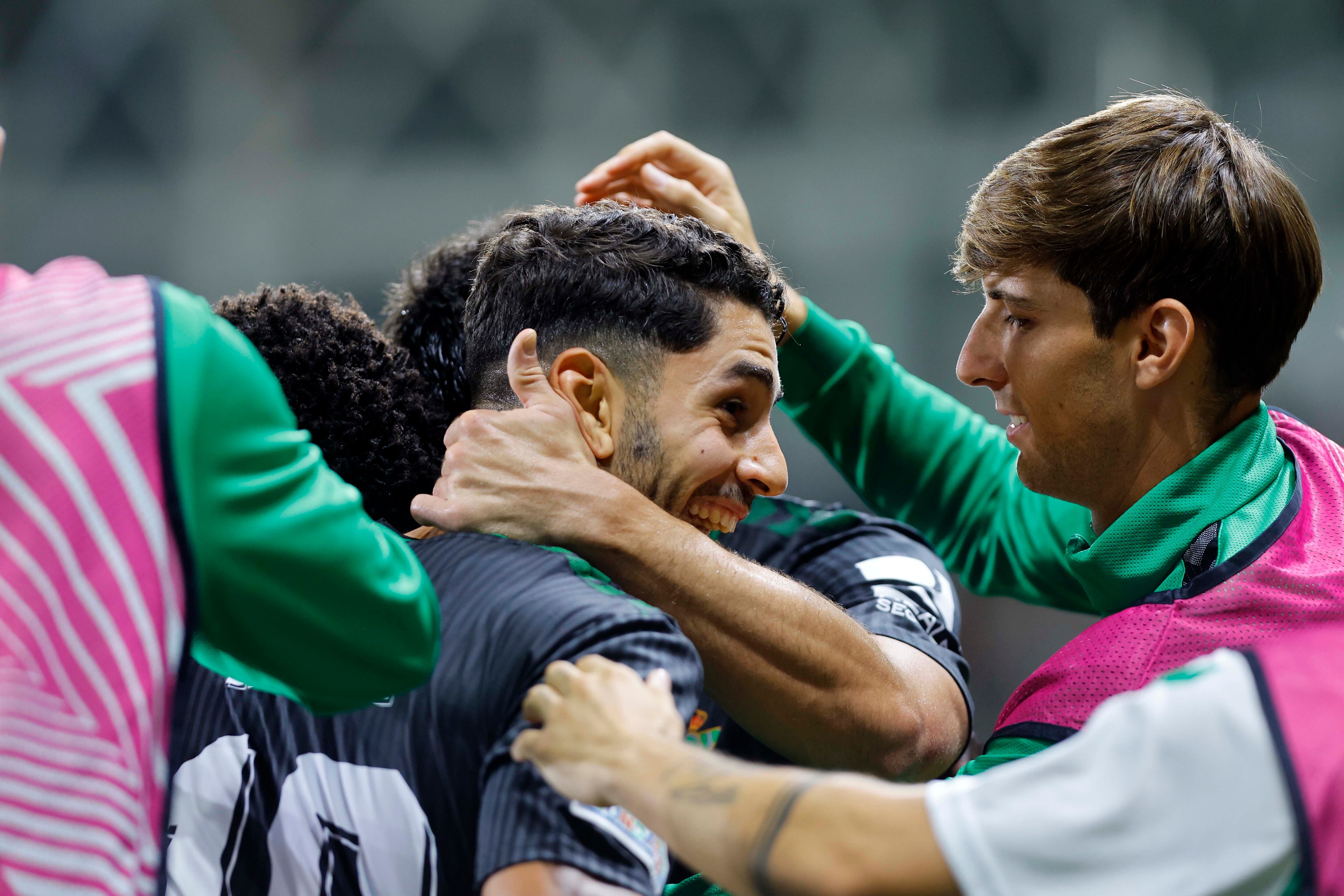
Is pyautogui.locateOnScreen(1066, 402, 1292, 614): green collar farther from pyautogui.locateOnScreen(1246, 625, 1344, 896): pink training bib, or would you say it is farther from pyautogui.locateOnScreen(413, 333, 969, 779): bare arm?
pyautogui.locateOnScreen(1246, 625, 1344, 896): pink training bib

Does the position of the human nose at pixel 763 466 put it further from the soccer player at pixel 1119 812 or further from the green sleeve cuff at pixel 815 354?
the green sleeve cuff at pixel 815 354

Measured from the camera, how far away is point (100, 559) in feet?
3.00

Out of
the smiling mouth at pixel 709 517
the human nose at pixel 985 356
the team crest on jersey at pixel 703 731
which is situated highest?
the human nose at pixel 985 356

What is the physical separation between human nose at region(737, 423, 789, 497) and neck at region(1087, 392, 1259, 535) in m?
0.59

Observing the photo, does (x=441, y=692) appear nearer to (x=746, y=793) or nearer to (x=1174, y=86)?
(x=746, y=793)

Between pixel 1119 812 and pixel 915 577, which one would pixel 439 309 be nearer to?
pixel 915 577

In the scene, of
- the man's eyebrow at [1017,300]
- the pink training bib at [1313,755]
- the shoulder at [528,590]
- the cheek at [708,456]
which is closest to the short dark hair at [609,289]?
the cheek at [708,456]

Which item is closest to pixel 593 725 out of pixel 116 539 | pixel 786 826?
pixel 786 826

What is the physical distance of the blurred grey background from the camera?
4816mm

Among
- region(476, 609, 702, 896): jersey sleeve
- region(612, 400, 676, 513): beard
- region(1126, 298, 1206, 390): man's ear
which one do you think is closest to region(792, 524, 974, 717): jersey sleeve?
region(612, 400, 676, 513): beard

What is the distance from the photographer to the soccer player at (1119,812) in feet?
2.73

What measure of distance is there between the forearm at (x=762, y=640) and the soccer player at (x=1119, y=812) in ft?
2.10

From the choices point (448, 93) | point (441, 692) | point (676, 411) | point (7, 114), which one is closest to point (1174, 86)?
point (448, 93)

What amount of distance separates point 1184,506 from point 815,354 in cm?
106
